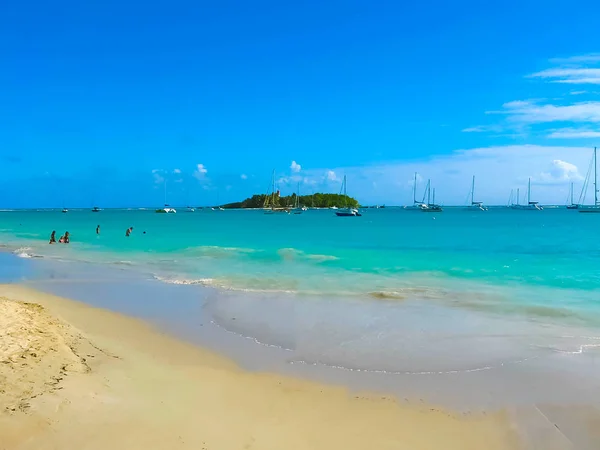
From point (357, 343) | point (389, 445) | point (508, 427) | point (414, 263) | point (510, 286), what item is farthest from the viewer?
point (414, 263)

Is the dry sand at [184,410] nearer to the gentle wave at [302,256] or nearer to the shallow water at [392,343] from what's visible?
the shallow water at [392,343]

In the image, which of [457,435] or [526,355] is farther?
[526,355]

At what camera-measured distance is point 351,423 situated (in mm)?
6258

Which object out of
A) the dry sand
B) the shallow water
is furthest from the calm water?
the dry sand

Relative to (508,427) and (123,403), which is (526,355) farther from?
(123,403)

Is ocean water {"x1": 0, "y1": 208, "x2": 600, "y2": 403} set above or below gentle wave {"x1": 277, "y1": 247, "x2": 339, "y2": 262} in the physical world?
above

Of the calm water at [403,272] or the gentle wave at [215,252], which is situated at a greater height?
the calm water at [403,272]

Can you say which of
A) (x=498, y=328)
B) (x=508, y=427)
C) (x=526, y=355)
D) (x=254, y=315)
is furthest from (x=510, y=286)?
(x=508, y=427)

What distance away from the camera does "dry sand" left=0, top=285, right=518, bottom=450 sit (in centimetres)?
558

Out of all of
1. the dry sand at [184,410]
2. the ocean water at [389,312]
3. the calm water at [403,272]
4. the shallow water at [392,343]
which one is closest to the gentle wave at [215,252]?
the calm water at [403,272]

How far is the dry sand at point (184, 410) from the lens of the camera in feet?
18.3

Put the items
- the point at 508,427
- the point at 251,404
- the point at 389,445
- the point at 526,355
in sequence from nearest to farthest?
the point at 389,445
the point at 508,427
the point at 251,404
the point at 526,355

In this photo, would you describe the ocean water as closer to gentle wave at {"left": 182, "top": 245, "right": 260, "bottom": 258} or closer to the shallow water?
the shallow water

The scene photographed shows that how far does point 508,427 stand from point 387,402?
5.38 feet
